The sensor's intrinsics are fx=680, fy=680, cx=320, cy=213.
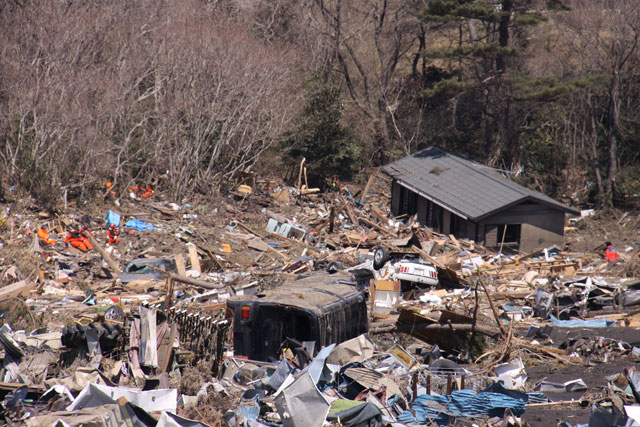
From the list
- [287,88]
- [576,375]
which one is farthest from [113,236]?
[576,375]

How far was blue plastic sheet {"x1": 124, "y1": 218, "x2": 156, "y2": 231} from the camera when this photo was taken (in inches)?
822

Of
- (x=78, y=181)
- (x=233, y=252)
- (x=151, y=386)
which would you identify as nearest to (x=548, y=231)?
(x=233, y=252)

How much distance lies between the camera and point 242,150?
27.3 metres

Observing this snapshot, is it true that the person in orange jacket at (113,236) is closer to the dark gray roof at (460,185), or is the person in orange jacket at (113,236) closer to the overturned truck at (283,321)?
the overturned truck at (283,321)

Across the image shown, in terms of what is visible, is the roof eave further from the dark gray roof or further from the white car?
the white car

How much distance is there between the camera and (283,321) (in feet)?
33.2

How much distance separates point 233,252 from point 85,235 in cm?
425

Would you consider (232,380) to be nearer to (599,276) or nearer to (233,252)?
(233,252)

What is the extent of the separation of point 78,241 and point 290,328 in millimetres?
11049

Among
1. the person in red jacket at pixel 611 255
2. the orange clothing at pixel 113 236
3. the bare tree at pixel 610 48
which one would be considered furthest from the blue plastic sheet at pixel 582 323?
the bare tree at pixel 610 48

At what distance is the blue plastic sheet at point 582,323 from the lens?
14109 millimetres

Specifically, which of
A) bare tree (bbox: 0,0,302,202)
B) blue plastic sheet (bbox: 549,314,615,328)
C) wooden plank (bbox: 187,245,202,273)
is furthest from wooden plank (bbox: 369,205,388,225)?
blue plastic sheet (bbox: 549,314,615,328)

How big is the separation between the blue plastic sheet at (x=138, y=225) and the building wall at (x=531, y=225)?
1105 cm

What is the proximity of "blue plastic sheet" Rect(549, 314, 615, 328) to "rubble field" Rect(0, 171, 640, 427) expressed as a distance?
8cm
